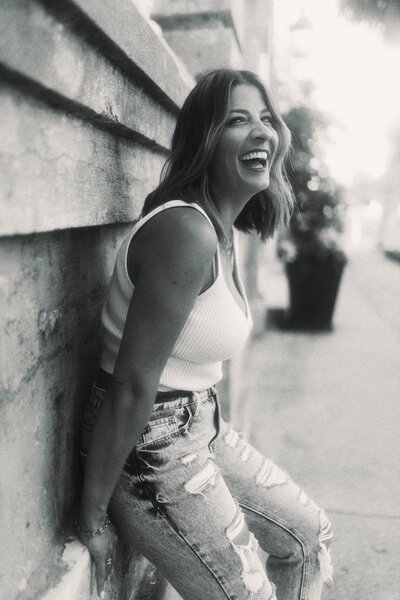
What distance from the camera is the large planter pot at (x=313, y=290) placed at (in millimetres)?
6078

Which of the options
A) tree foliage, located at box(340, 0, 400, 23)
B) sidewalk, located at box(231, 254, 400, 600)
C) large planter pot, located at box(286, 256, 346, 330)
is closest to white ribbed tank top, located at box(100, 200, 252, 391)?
sidewalk, located at box(231, 254, 400, 600)

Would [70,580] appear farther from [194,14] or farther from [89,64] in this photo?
[194,14]

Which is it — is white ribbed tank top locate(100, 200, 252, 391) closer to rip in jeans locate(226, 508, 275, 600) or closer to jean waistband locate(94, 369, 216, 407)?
jean waistband locate(94, 369, 216, 407)

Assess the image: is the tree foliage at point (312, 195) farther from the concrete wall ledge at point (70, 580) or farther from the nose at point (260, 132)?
the concrete wall ledge at point (70, 580)

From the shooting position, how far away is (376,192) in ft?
71.3

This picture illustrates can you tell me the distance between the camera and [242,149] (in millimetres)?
1542

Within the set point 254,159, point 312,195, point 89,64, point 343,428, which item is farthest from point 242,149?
point 312,195

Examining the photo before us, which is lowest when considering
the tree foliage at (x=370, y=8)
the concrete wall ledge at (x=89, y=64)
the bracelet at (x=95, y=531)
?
the bracelet at (x=95, y=531)

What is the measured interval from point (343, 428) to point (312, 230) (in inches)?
119

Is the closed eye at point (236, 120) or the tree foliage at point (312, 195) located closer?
the closed eye at point (236, 120)

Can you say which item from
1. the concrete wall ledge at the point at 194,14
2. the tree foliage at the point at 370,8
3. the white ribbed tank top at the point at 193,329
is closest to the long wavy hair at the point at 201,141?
the white ribbed tank top at the point at 193,329

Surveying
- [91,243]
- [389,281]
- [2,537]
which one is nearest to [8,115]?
[91,243]

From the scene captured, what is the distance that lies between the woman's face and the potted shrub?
433 centimetres

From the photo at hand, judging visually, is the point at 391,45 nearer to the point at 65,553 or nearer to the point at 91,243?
the point at 91,243
